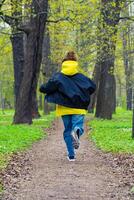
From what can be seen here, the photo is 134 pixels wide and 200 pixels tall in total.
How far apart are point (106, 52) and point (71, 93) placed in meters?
15.9

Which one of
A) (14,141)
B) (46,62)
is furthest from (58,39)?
(14,141)

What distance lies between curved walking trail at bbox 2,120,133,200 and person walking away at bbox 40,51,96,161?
2.42 ft

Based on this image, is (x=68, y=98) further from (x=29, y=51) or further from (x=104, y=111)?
(x=104, y=111)

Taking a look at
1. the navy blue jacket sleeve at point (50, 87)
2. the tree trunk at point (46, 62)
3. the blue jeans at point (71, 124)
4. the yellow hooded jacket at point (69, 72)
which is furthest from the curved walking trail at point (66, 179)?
the tree trunk at point (46, 62)

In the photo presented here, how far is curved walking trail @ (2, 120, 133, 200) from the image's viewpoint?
7387 millimetres

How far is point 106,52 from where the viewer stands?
25.6 meters

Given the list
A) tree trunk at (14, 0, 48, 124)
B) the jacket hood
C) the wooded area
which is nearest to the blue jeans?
the jacket hood

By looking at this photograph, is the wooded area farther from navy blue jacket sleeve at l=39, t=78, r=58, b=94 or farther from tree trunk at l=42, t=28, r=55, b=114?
navy blue jacket sleeve at l=39, t=78, r=58, b=94

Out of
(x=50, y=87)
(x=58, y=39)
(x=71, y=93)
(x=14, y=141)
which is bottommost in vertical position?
(x=58, y=39)

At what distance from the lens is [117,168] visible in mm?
9836

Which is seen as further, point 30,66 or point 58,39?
point 58,39

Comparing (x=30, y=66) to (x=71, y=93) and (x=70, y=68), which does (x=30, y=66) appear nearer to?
(x=70, y=68)

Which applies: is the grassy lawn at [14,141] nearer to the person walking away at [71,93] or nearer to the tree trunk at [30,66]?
the person walking away at [71,93]

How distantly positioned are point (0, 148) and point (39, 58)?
10609 millimetres
